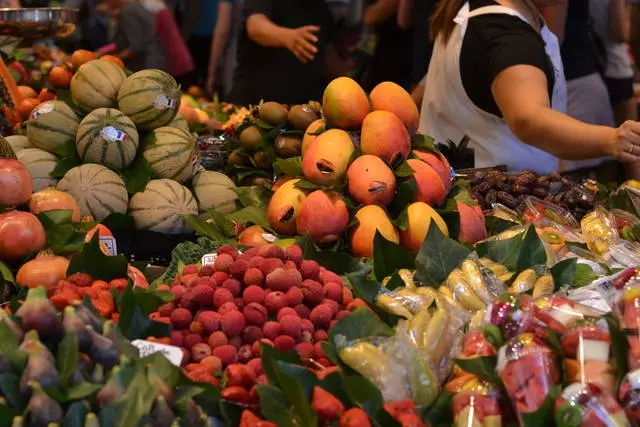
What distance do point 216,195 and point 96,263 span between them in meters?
0.81

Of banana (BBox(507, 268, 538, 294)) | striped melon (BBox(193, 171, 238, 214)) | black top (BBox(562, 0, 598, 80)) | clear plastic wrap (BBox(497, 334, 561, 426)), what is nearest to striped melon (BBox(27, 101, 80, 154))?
striped melon (BBox(193, 171, 238, 214))

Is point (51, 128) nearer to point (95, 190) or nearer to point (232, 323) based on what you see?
point (95, 190)

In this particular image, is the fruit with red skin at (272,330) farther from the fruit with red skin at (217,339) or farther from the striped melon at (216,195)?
the striped melon at (216,195)

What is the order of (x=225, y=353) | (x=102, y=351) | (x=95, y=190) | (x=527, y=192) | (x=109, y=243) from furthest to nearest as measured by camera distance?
(x=527, y=192) < (x=95, y=190) < (x=109, y=243) < (x=225, y=353) < (x=102, y=351)

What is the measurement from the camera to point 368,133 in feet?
6.76

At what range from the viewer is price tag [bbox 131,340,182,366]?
4.17 feet

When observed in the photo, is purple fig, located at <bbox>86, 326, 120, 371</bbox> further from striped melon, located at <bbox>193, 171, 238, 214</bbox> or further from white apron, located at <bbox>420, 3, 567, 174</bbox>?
white apron, located at <bbox>420, 3, 567, 174</bbox>

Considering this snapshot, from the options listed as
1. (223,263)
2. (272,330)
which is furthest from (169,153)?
(272,330)

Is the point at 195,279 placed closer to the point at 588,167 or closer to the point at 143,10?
the point at 588,167

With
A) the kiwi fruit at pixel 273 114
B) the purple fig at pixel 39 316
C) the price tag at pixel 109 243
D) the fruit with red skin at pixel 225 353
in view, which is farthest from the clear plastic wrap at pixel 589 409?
the kiwi fruit at pixel 273 114

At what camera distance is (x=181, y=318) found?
→ 57.2 inches

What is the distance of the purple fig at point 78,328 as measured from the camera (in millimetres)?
1198

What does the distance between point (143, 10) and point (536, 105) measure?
452cm

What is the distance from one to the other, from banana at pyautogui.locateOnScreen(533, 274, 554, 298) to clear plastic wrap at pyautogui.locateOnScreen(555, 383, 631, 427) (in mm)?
424
